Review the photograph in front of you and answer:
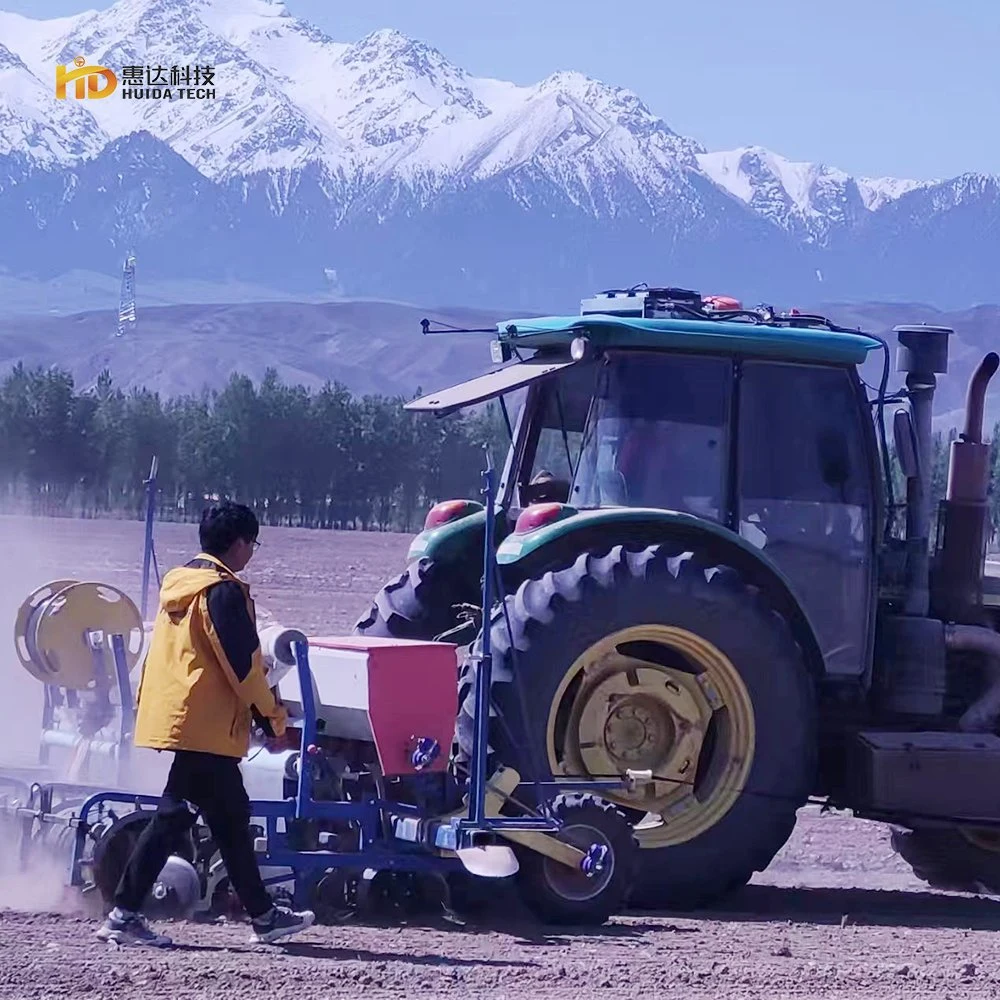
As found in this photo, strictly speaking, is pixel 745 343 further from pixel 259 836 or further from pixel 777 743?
pixel 259 836

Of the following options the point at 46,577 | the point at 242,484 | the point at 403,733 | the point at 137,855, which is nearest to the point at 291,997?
the point at 137,855

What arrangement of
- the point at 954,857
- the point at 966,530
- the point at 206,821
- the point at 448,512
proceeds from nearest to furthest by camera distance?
the point at 206,821
the point at 966,530
the point at 448,512
the point at 954,857

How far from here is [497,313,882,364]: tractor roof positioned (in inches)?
336

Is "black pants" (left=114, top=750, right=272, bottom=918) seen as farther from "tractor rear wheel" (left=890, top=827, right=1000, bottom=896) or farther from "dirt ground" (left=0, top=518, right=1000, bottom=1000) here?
"tractor rear wheel" (left=890, top=827, right=1000, bottom=896)

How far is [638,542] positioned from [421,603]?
122cm

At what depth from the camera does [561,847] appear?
768cm

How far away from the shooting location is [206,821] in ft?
23.1

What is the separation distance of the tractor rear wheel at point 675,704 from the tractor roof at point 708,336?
921 millimetres

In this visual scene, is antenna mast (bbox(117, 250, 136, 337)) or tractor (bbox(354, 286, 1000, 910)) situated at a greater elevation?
antenna mast (bbox(117, 250, 136, 337))

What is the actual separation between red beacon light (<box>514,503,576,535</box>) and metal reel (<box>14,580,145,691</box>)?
6.42 feet

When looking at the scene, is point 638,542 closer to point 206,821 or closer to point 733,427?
point 733,427

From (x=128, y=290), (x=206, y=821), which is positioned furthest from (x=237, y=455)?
(x=206, y=821)

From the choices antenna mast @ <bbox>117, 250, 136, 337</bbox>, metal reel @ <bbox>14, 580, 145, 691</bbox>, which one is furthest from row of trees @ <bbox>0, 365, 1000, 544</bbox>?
metal reel @ <bbox>14, 580, 145, 691</bbox>

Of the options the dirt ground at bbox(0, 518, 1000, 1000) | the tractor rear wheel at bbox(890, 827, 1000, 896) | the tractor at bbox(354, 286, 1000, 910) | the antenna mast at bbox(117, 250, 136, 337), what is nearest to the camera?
the dirt ground at bbox(0, 518, 1000, 1000)
